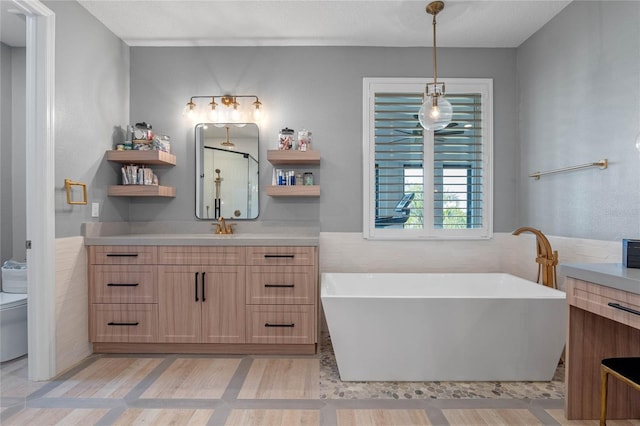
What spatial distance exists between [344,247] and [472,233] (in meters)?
1.19

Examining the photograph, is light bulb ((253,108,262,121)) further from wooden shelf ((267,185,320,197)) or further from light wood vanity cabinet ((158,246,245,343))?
light wood vanity cabinet ((158,246,245,343))

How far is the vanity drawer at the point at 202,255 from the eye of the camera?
261 cm

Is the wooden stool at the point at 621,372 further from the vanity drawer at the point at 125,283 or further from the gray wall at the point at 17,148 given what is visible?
the gray wall at the point at 17,148

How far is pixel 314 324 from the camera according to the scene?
260 cm

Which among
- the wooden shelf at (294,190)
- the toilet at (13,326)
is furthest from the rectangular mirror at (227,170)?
the toilet at (13,326)

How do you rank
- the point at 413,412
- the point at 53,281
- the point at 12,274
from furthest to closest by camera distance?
the point at 12,274 < the point at 53,281 < the point at 413,412

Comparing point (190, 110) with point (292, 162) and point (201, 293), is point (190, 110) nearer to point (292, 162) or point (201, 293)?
point (292, 162)

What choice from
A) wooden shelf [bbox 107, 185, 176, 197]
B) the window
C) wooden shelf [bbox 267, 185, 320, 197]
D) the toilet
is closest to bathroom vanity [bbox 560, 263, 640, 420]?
the window

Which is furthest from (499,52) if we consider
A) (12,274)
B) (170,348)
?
(12,274)

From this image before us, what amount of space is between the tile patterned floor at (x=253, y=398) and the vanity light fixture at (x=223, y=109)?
209 cm

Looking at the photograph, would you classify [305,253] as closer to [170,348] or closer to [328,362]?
[328,362]

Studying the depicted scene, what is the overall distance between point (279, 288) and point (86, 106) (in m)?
2.04

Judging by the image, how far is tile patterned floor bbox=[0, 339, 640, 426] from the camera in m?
1.84

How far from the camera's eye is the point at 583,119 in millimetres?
2381
